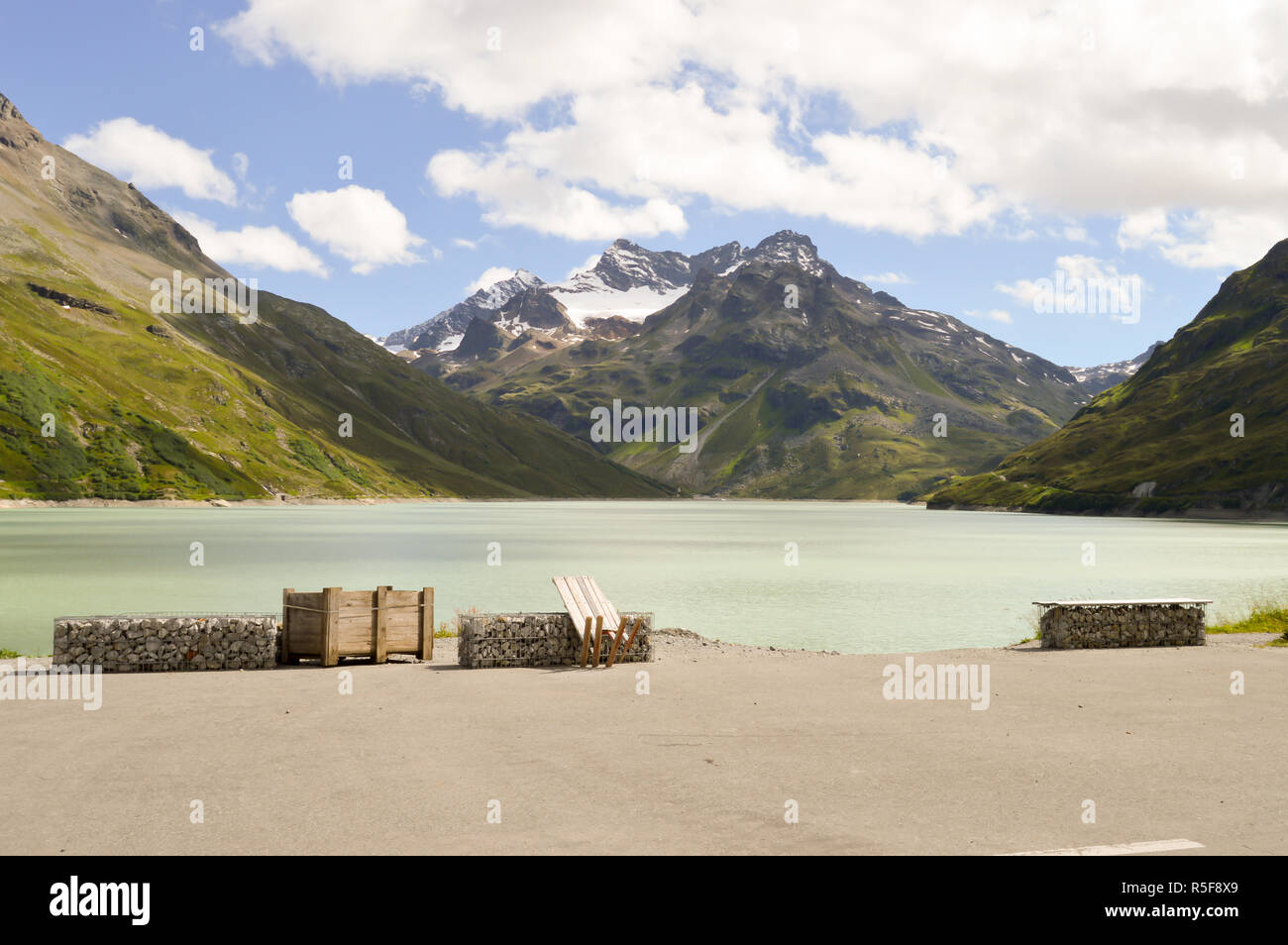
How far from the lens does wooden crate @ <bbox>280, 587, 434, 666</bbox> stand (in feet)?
82.7

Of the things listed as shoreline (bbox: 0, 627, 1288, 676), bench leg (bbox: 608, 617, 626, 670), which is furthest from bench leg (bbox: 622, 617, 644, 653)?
shoreline (bbox: 0, 627, 1288, 676)

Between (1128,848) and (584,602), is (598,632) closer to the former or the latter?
(584,602)

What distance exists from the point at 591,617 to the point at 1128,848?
57.9ft

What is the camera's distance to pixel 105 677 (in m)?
22.6

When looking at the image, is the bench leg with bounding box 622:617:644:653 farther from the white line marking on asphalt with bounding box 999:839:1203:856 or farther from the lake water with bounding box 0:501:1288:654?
the white line marking on asphalt with bounding box 999:839:1203:856

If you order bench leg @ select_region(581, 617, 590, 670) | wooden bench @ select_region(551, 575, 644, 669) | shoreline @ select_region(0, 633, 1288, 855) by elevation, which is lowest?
shoreline @ select_region(0, 633, 1288, 855)

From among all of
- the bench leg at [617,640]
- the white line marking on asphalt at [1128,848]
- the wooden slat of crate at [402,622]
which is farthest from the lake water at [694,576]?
the white line marking on asphalt at [1128,848]

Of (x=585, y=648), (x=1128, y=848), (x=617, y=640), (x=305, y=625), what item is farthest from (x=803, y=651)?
(x=1128, y=848)

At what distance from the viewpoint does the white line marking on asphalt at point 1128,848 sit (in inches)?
400

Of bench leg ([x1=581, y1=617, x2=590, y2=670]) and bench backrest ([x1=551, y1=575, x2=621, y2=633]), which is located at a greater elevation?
bench backrest ([x1=551, y1=575, x2=621, y2=633])

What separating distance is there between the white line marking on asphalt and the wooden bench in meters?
16.5
